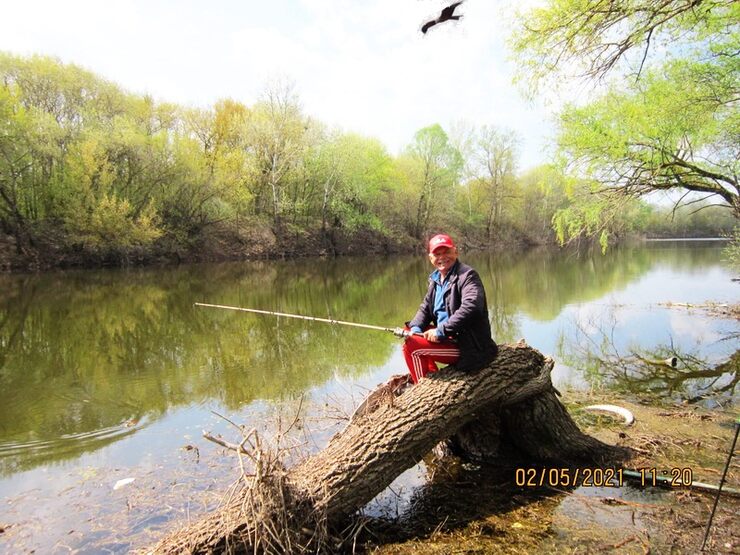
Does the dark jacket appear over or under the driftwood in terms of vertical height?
over

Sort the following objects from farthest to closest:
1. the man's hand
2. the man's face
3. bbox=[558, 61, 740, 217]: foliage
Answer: bbox=[558, 61, 740, 217]: foliage < the man's face < the man's hand

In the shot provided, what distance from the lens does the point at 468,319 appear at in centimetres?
416

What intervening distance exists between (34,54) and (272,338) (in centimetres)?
3423

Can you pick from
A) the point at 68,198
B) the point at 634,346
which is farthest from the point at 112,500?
the point at 68,198

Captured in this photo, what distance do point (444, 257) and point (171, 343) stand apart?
9121mm

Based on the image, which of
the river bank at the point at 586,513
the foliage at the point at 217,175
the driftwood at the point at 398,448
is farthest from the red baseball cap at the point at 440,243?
the foliage at the point at 217,175

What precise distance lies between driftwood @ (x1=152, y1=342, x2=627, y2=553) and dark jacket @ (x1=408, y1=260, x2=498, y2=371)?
17cm

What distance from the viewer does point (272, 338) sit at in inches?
464

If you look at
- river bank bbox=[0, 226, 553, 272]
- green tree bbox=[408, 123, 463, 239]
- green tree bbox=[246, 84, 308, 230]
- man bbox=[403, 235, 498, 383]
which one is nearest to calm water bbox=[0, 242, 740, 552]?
man bbox=[403, 235, 498, 383]

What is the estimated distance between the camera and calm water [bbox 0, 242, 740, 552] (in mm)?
4723

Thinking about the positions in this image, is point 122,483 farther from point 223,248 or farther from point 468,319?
point 223,248

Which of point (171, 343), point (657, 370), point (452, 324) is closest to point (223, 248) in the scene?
point (171, 343)

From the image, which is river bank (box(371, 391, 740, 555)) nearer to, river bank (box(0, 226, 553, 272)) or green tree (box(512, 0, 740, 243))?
green tree (box(512, 0, 740, 243))

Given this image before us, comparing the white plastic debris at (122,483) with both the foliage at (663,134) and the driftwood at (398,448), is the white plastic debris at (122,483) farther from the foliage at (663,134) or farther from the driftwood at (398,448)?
the foliage at (663,134)
